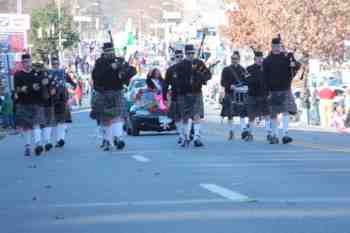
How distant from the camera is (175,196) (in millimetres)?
13023

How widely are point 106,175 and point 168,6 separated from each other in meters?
110

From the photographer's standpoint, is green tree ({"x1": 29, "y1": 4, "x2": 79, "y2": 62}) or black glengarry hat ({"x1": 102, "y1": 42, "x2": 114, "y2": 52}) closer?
black glengarry hat ({"x1": 102, "y1": 42, "x2": 114, "y2": 52})

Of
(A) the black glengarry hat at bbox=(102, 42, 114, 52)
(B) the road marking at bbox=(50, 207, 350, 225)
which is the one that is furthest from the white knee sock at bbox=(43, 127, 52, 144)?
(B) the road marking at bbox=(50, 207, 350, 225)

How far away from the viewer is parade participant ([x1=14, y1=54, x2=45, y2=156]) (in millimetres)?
22469

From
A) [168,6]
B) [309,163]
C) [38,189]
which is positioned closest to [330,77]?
[309,163]

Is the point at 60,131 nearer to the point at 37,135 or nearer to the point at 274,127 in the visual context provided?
the point at 37,135

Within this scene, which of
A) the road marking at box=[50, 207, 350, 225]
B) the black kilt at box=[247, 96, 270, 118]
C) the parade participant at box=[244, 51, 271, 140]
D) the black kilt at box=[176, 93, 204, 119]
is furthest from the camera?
the black kilt at box=[247, 96, 270, 118]

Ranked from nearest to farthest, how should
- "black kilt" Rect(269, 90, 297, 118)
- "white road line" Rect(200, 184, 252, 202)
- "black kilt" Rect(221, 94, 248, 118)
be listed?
"white road line" Rect(200, 184, 252, 202)
"black kilt" Rect(269, 90, 297, 118)
"black kilt" Rect(221, 94, 248, 118)

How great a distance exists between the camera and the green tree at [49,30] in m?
80.2

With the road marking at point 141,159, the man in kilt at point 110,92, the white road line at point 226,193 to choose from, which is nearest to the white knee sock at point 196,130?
the man in kilt at point 110,92

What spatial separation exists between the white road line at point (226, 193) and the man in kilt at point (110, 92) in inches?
329

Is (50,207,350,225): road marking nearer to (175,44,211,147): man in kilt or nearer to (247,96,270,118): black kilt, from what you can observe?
(175,44,211,147): man in kilt

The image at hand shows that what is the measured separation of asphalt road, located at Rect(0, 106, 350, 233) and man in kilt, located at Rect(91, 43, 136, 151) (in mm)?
753

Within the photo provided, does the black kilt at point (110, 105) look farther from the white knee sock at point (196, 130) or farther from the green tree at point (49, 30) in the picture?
the green tree at point (49, 30)
